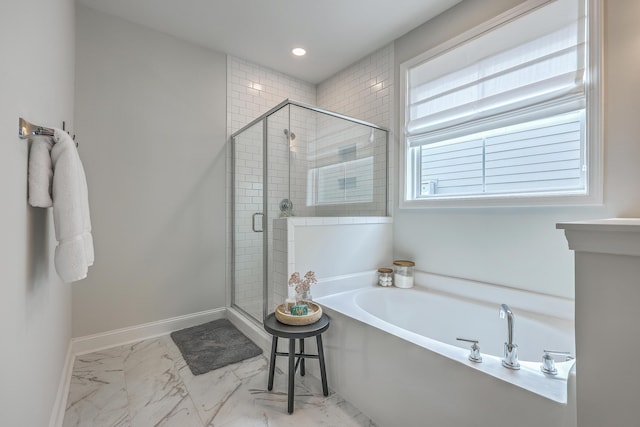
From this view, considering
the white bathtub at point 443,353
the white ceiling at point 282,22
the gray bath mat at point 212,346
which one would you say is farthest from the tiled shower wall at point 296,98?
the white bathtub at point 443,353

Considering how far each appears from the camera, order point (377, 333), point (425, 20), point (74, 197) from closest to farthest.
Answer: point (74, 197) < point (377, 333) < point (425, 20)

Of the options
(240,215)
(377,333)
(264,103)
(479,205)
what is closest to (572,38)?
(479,205)

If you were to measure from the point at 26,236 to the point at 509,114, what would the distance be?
277cm

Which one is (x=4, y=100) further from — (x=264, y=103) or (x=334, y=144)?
(x=264, y=103)

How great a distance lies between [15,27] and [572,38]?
276 cm

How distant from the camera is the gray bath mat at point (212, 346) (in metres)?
2.14

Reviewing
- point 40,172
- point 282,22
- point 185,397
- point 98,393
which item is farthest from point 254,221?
point 282,22

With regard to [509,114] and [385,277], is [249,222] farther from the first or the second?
[509,114]

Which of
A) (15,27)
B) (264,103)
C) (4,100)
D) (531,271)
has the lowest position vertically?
(531,271)

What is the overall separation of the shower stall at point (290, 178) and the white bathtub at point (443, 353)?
27.9 inches

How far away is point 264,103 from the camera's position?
3275 millimetres

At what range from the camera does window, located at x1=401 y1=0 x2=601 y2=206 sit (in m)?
1.71

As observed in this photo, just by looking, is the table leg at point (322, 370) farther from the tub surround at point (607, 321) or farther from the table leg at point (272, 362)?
the tub surround at point (607, 321)

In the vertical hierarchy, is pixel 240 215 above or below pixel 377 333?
above
